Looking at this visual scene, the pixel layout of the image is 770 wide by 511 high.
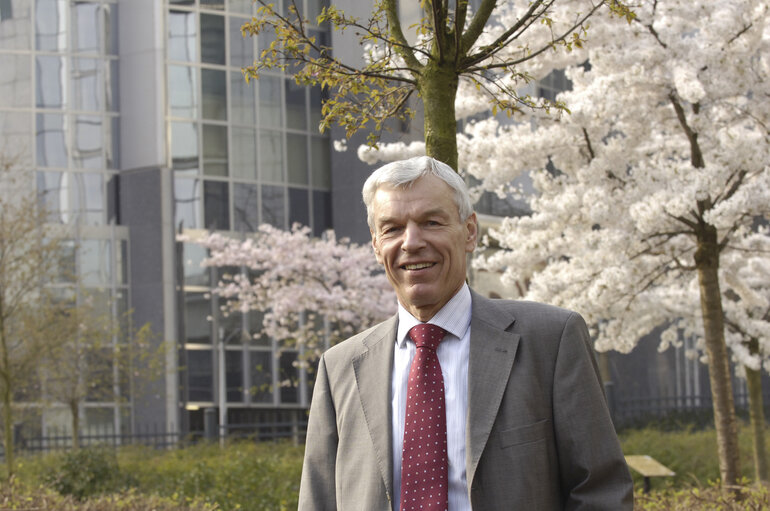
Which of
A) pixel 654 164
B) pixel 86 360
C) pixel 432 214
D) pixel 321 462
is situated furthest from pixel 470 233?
pixel 86 360

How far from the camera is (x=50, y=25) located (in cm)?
2905

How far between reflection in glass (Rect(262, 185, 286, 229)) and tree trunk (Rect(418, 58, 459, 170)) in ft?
82.1

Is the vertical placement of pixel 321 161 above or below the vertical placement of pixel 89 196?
above

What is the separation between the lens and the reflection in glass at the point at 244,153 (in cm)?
3019

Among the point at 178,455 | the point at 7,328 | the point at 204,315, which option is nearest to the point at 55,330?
the point at 7,328

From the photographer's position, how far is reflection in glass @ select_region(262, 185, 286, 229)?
30594mm

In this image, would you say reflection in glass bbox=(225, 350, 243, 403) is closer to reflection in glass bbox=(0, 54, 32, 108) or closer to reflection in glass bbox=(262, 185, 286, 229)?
reflection in glass bbox=(262, 185, 286, 229)

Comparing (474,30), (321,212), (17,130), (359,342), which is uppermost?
(17,130)

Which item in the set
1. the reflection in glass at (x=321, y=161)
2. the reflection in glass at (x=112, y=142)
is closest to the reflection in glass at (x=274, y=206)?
the reflection in glass at (x=321, y=161)

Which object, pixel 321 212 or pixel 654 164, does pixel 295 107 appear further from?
pixel 654 164

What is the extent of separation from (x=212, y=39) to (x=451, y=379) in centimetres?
2765

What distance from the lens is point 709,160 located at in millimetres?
11391

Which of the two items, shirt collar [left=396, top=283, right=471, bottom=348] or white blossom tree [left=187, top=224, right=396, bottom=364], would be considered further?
white blossom tree [left=187, top=224, right=396, bottom=364]

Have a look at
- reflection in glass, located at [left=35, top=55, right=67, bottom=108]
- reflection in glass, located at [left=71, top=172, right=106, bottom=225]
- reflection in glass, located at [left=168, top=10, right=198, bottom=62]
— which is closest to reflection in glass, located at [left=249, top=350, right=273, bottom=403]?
reflection in glass, located at [left=71, top=172, right=106, bottom=225]
